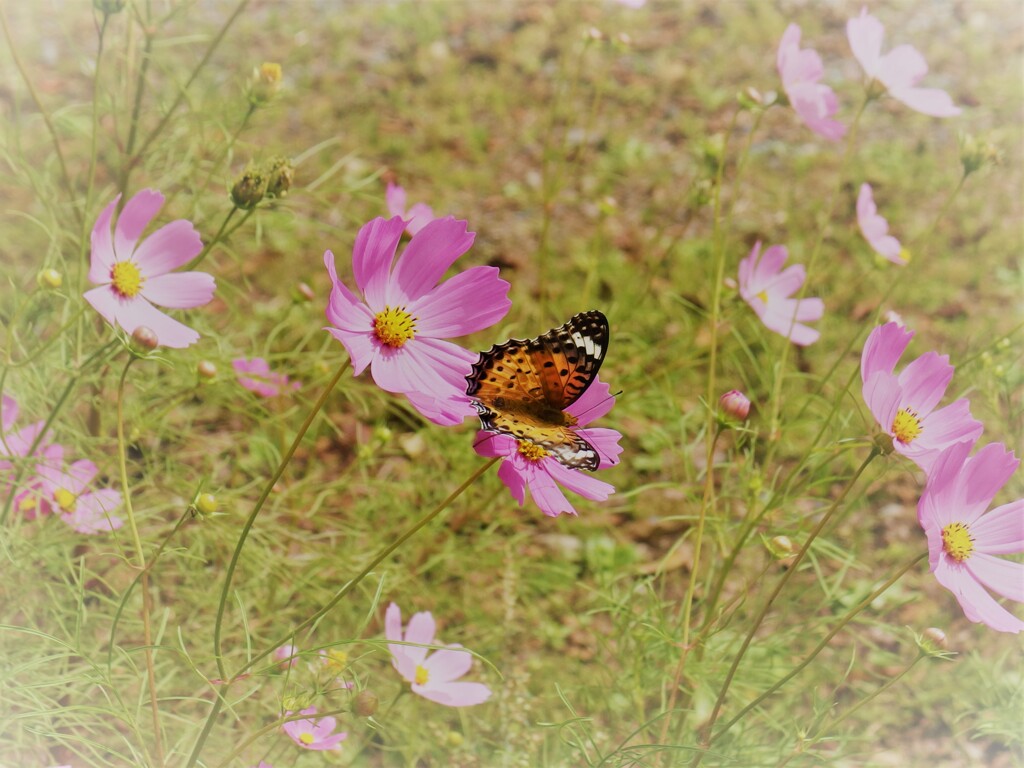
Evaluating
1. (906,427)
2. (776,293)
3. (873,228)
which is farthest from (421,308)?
(873,228)

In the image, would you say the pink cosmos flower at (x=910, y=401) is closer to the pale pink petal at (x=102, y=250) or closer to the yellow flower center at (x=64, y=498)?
the pale pink petal at (x=102, y=250)

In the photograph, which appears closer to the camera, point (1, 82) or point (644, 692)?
point (644, 692)

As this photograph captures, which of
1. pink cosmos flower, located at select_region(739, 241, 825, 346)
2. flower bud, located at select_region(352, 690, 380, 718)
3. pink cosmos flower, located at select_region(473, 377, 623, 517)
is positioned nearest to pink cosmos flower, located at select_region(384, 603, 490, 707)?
flower bud, located at select_region(352, 690, 380, 718)

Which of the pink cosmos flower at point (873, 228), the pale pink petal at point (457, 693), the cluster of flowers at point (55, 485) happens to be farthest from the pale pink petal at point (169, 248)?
the pink cosmos flower at point (873, 228)

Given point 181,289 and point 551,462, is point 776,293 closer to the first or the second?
point 551,462

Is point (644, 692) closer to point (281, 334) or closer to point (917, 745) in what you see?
point (917, 745)

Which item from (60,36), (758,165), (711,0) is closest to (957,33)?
(711,0)

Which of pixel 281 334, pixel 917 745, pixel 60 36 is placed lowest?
pixel 917 745

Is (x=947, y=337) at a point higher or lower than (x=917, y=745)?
higher
